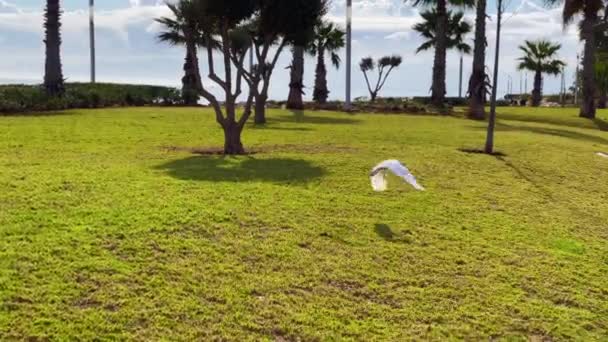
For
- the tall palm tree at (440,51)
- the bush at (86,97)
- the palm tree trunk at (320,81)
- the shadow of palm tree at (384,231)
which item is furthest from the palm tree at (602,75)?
the shadow of palm tree at (384,231)

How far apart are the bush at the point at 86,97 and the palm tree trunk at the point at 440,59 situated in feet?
39.8

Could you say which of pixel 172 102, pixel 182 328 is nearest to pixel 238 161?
pixel 182 328

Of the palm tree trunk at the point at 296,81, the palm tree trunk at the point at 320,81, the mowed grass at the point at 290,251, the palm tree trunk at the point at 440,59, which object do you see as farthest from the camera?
the palm tree trunk at the point at 320,81

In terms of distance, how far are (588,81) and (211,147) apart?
2071 centimetres

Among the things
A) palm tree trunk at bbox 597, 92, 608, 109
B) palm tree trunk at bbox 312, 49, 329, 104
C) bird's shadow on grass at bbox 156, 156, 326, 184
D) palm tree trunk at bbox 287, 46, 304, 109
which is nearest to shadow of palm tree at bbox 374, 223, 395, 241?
bird's shadow on grass at bbox 156, 156, 326, 184

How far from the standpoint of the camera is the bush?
66.7ft

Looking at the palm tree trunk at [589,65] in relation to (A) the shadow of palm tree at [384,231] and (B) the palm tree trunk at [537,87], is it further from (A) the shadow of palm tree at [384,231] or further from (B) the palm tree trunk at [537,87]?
(A) the shadow of palm tree at [384,231]

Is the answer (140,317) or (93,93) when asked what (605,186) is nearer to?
(140,317)

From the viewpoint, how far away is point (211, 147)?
11.9 metres

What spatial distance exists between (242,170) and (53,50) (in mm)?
17042

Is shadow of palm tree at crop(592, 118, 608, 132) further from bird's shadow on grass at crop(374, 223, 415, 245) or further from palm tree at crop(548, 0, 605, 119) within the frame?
bird's shadow on grass at crop(374, 223, 415, 245)

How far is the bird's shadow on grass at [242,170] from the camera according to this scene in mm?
7828

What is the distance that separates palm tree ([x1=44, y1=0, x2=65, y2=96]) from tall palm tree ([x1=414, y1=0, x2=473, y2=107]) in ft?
51.4

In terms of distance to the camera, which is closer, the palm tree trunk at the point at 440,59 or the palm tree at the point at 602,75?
the palm tree trunk at the point at 440,59
